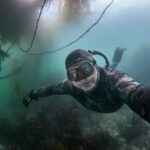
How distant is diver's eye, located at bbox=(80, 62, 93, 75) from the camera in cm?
416

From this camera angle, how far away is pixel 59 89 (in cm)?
562

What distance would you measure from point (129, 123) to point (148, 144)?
→ 302 cm

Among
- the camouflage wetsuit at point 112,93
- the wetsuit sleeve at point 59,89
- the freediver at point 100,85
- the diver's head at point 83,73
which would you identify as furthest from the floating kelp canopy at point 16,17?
the diver's head at point 83,73

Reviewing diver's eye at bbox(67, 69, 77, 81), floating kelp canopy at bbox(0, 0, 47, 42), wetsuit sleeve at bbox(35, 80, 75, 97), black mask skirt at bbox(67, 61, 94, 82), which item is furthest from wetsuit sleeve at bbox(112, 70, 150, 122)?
floating kelp canopy at bbox(0, 0, 47, 42)

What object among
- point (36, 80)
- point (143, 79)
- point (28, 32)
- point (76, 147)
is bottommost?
point (143, 79)

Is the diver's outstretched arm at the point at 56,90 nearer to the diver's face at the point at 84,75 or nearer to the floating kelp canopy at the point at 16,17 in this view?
the diver's face at the point at 84,75

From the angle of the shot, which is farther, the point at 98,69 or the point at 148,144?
the point at 148,144

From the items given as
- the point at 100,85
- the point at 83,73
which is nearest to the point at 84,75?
the point at 83,73

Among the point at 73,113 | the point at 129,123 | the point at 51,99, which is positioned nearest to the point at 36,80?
the point at 51,99

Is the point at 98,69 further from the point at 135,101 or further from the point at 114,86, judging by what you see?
the point at 135,101

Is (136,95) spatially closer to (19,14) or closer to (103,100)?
(103,100)

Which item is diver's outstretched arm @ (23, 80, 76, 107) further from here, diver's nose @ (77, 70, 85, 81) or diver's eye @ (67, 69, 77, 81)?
diver's nose @ (77, 70, 85, 81)

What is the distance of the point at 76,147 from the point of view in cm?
778

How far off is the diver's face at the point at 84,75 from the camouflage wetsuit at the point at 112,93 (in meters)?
0.16
